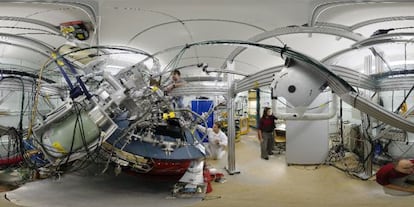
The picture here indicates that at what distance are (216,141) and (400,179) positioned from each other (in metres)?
1.07

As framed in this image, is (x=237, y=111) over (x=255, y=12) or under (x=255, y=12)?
under

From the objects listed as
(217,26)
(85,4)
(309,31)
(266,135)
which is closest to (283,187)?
(266,135)

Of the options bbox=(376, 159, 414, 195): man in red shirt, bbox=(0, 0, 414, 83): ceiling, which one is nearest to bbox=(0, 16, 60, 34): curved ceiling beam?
bbox=(0, 0, 414, 83): ceiling

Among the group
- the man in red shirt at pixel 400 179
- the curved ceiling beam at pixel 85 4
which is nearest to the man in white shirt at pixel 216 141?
the curved ceiling beam at pixel 85 4

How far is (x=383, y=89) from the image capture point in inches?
42.5

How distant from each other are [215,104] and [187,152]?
35 cm

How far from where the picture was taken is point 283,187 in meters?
1.47

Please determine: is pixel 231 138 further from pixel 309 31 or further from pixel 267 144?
pixel 309 31

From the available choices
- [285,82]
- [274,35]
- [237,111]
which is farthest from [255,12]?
[237,111]

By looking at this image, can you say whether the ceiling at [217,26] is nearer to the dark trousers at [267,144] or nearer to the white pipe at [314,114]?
the white pipe at [314,114]

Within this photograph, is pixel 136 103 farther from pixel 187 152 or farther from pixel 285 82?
pixel 285 82

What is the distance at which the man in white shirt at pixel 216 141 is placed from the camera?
5.02 ft

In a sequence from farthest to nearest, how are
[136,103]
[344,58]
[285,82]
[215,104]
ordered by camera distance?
[215,104], [136,103], [344,58], [285,82]

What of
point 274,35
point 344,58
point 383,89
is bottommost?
point 383,89
